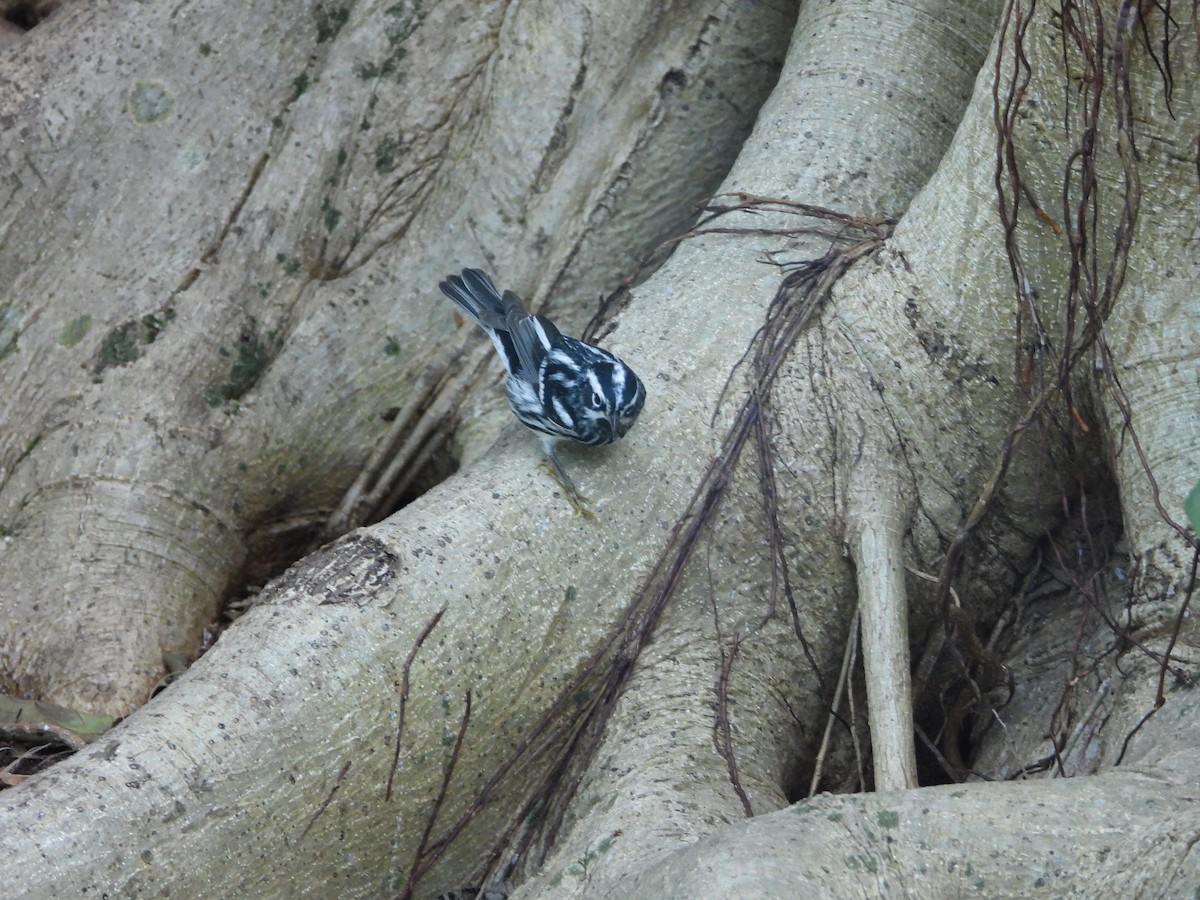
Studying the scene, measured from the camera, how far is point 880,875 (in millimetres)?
2451

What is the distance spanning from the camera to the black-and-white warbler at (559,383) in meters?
3.41

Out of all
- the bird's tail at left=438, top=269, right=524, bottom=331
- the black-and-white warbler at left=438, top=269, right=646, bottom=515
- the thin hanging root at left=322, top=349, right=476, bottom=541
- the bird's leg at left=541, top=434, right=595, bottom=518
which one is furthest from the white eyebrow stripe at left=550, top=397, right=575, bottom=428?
the thin hanging root at left=322, top=349, right=476, bottom=541

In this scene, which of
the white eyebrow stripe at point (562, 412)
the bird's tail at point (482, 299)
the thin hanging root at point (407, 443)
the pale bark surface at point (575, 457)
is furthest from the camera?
the thin hanging root at point (407, 443)

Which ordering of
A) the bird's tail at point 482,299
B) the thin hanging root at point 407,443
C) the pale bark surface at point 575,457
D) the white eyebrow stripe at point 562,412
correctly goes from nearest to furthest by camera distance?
the pale bark surface at point 575,457 < the white eyebrow stripe at point 562,412 < the bird's tail at point 482,299 < the thin hanging root at point 407,443

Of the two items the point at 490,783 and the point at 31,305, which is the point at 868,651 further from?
the point at 31,305

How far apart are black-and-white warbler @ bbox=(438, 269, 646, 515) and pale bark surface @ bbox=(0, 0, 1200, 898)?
0.09m

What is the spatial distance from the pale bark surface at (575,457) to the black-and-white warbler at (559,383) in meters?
0.09

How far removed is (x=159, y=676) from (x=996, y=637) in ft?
8.39

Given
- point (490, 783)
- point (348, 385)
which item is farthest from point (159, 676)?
point (490, 783)

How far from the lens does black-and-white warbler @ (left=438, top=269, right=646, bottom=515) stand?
3.41 meters

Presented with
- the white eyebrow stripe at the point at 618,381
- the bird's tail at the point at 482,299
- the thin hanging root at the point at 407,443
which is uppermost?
the bird's tail at the point at 482,299

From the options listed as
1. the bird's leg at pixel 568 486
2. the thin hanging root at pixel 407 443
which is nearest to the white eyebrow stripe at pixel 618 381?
the bird's leg at pixel 568 486

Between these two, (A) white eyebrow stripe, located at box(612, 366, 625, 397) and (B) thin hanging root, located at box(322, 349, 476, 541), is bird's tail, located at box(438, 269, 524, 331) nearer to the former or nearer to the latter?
(B) thin hanging root, located at box(322, 349, 476, 541)

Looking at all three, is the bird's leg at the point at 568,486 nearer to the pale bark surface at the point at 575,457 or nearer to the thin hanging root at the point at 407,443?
the pale bark surface at the point at 575,457
